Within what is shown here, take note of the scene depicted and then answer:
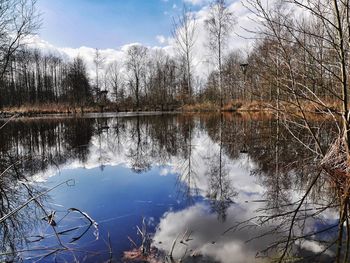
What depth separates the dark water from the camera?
2.58m

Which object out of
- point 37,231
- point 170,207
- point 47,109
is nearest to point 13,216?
point 37,231

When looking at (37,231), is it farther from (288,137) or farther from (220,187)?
(288,137)

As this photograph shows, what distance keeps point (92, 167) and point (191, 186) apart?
9.07 feet

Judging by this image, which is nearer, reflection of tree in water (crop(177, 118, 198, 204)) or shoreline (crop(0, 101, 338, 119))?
reflection of tree in water (crop(177, 118, 198, 204))

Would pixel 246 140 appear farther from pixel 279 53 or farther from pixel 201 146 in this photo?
pixel 279 53

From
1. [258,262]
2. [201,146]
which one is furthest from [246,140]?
[258,262]

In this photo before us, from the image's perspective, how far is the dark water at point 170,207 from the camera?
2578 millimetres

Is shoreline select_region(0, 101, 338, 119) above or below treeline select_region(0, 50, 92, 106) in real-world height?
below

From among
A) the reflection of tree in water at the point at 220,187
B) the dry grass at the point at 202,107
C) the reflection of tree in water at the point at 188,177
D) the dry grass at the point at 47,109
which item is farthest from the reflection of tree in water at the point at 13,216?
the dry grass at the point at 47,109

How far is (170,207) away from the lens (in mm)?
3738

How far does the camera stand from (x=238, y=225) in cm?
307

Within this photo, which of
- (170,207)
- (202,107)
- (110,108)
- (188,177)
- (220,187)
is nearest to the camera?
(170,207)

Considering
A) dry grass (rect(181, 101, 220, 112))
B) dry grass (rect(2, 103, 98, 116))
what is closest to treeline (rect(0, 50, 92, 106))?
dry grass (rect(2, 103, 98, 116))

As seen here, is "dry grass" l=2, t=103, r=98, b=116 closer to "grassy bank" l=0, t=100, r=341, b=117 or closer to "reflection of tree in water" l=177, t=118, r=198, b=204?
"grassy bank" l=0, t=100, r=341, b=117
